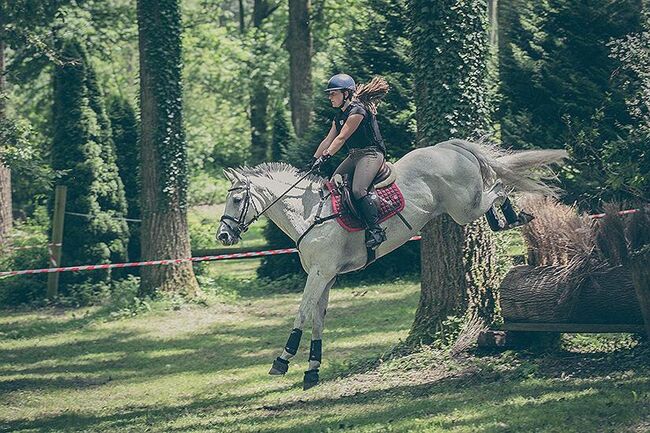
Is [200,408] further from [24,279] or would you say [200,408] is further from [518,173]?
[24,279]

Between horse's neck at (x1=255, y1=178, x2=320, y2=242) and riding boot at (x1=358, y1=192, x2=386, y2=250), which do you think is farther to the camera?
horse's neck at (x1=255, y1=178, x2=320, y2=242)

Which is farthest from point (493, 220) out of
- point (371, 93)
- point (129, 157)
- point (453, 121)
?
point (129, 157)

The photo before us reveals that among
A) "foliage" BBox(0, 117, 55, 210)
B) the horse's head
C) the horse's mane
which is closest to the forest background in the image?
"foliage" BBox(0, 117, 55, 210)

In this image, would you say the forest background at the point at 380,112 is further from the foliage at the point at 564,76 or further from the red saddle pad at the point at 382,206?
the red saddle pad at the point at 382,206

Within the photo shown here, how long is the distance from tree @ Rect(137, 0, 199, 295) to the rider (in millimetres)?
10017

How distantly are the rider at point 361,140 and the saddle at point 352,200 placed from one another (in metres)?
0.09

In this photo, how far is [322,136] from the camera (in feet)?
76.8

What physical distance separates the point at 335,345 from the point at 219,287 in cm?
773

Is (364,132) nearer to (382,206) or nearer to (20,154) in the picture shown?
(382,206)

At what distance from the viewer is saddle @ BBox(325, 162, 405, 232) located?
12023mm

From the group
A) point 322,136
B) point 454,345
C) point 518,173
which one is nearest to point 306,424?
point 454,345

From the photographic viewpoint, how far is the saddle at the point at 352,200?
1202cm

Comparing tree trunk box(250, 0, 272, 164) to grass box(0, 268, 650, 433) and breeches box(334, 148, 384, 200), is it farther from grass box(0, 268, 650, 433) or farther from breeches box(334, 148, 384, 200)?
breeches box(334, 148, 384, 200)

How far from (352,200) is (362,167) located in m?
0.37
